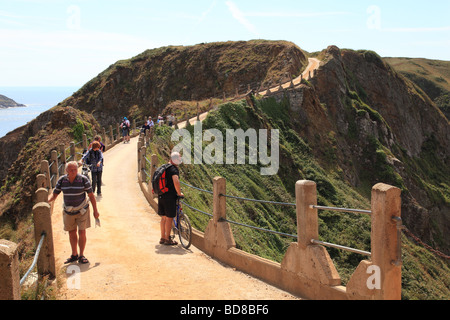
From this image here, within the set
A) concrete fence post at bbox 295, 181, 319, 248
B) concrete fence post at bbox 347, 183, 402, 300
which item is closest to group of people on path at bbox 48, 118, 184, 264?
concrete fence post at bbox 295, 181, 319, 248

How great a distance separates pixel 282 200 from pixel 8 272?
82.4ft

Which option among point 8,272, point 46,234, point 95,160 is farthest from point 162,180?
point 95,160

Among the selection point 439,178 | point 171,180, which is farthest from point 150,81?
point 171,180

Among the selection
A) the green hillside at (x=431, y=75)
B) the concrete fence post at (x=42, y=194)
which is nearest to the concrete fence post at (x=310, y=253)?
the concrete fence post at (x=42, y=194)

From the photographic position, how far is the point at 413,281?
Result: 25781mm

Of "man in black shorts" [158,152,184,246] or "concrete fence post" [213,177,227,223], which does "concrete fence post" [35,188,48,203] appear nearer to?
"man in black shorts" [158,152,184,246]

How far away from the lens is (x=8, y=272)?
15.5ft

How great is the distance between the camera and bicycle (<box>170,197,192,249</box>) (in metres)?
9.80

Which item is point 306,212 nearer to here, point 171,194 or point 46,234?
point 171,194

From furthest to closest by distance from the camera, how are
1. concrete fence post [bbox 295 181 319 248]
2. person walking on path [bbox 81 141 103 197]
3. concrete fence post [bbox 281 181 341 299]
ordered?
person walking on path [bbox 81 141 103 197], concrete fence post [bbox 295 181 319 248], concrete fence post [bbox 281 181 341 299]

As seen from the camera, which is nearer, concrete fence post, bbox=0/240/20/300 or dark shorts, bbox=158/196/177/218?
concrete fence post, bbox=0/240/20/300

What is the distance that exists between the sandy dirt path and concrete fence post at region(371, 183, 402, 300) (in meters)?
1.74

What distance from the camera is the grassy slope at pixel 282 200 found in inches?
851

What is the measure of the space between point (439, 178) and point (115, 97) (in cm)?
4467
